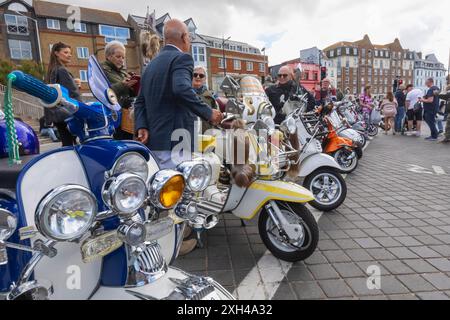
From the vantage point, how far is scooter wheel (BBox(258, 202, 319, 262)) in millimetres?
2494

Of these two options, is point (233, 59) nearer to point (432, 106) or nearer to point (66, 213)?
point (432, 106)

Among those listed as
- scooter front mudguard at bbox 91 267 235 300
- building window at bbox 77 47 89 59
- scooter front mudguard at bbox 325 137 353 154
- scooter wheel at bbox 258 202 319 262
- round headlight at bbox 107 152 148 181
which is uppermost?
building window at bbox 77 47 89 59

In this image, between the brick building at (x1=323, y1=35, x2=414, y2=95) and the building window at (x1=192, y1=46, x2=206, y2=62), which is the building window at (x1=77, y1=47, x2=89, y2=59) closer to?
the building window at (x1=192, y1=46, x2=206, y2=62)

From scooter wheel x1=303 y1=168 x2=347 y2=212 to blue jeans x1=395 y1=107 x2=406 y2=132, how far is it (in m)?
9.95

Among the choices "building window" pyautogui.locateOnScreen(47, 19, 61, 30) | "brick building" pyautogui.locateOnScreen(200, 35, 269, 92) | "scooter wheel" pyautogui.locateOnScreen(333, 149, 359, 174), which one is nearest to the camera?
"scooter wheel" pyautogui.locateOnScreen(333, 149, 359, 174)

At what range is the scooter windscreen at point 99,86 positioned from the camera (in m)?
1.38

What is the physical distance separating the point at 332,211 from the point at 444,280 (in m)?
1.65

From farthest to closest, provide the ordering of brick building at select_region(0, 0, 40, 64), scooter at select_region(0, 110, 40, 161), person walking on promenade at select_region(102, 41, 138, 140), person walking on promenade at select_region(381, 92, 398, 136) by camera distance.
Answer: brick building at select_region(0, 0, 40, 64)
person walking on promenade at select_region(381, 92, 398, 136)
person walking on promenade at select_region(102, 41, 138, 140)
scooter at select_region(0, 110, 40, 161)

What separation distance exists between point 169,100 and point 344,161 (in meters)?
4.60

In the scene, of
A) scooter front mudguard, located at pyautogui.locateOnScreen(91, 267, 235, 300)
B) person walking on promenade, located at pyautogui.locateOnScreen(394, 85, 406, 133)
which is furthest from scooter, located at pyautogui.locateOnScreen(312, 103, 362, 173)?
person walking on promenade, located at pyautogui.locateOnScreen(394, 85, 406, 133)

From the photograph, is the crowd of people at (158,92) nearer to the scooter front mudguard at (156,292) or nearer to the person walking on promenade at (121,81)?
the person walking on promenade at (121,81)

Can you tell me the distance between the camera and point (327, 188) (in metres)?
3.91

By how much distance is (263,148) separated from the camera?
2717 mm

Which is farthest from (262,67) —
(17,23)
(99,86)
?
(99,86)
